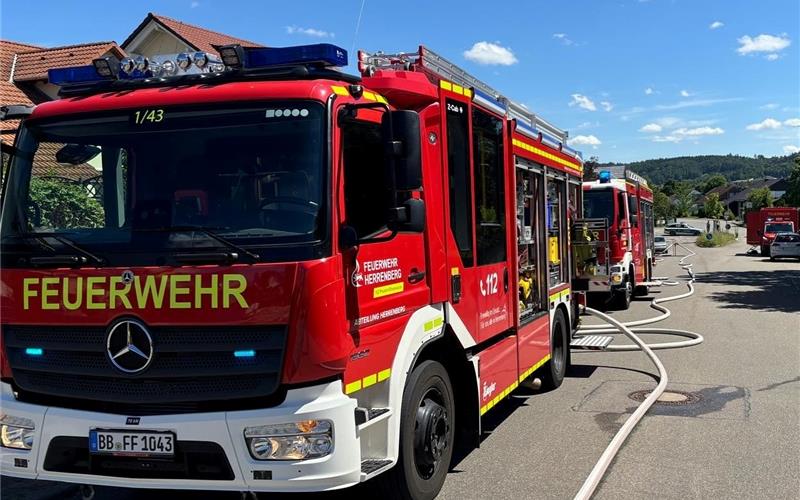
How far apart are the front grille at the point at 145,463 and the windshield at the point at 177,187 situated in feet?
3.22

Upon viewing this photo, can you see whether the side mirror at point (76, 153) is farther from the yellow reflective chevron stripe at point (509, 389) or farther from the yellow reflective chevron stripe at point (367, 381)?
the yellow reflective chevron stripe at point (509, 389)

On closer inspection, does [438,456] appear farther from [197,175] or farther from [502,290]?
[197,175]

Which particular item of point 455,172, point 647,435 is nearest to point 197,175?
point 455,172

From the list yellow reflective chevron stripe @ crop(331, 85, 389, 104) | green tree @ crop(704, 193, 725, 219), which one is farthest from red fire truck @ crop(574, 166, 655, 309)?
green tree @ crop(704, 193, 725, 219)

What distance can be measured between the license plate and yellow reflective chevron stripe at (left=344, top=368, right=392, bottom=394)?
93 cm

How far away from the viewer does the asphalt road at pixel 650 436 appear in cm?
516

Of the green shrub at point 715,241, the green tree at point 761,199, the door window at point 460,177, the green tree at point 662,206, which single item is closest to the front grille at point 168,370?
the door window at point 460,177

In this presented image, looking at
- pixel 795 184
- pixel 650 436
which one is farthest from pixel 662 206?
pixel 650 436

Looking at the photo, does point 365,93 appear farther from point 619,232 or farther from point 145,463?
point 619,232

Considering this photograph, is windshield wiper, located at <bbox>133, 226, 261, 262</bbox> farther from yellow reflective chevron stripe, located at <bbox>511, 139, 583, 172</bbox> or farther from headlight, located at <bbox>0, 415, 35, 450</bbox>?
yellow reflective chevron stripe, located at <bbox>511, 139, 583, 172</bbox>

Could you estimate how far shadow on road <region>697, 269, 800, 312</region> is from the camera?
17.3 metres

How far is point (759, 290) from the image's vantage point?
21203mm

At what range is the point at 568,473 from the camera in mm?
5457

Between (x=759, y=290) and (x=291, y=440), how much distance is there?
20898 millimetres
